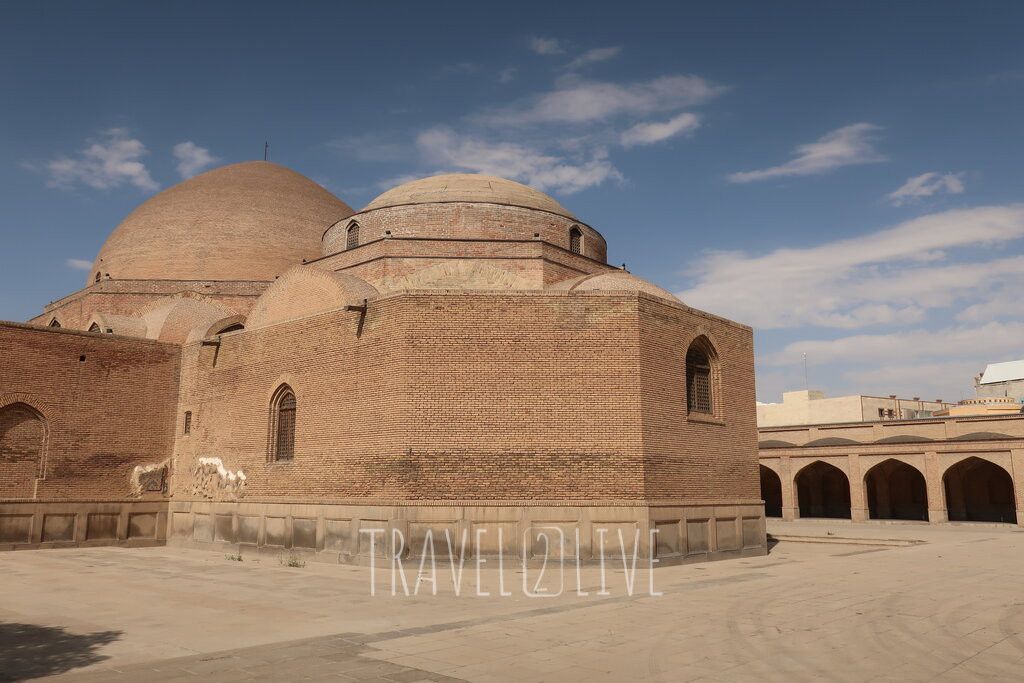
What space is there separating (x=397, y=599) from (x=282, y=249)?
1821 centimetres

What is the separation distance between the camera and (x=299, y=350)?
15.1 m

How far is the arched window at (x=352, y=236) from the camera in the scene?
1989cm

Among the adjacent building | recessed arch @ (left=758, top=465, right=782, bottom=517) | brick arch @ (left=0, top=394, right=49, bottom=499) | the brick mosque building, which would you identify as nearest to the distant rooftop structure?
the adjacent building

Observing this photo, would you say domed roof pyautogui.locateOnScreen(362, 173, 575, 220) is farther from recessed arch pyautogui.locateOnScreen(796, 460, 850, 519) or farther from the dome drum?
recessed arch pyautogui.locateOnScreen(796, 460, 850, 519)

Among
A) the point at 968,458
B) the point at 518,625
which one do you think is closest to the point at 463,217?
the point at 518,625

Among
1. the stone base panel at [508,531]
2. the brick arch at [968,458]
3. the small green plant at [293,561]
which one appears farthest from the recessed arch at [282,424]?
the brick arch at [968,458]

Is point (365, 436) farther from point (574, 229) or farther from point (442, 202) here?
point (574, 229)

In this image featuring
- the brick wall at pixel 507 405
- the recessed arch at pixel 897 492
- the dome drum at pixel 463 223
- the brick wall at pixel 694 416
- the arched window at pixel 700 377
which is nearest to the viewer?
the brick wall at pixel 507 405

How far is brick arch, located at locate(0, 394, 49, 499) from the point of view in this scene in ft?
53.1

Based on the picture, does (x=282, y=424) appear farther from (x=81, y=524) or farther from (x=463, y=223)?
(x=463, y=223)

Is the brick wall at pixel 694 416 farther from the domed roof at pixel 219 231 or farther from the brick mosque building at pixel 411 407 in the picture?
the domed roof at pixel 219 231

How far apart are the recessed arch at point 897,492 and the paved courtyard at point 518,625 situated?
17649mm

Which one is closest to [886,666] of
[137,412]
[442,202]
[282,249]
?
[442,202]

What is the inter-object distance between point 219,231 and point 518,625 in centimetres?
2079
